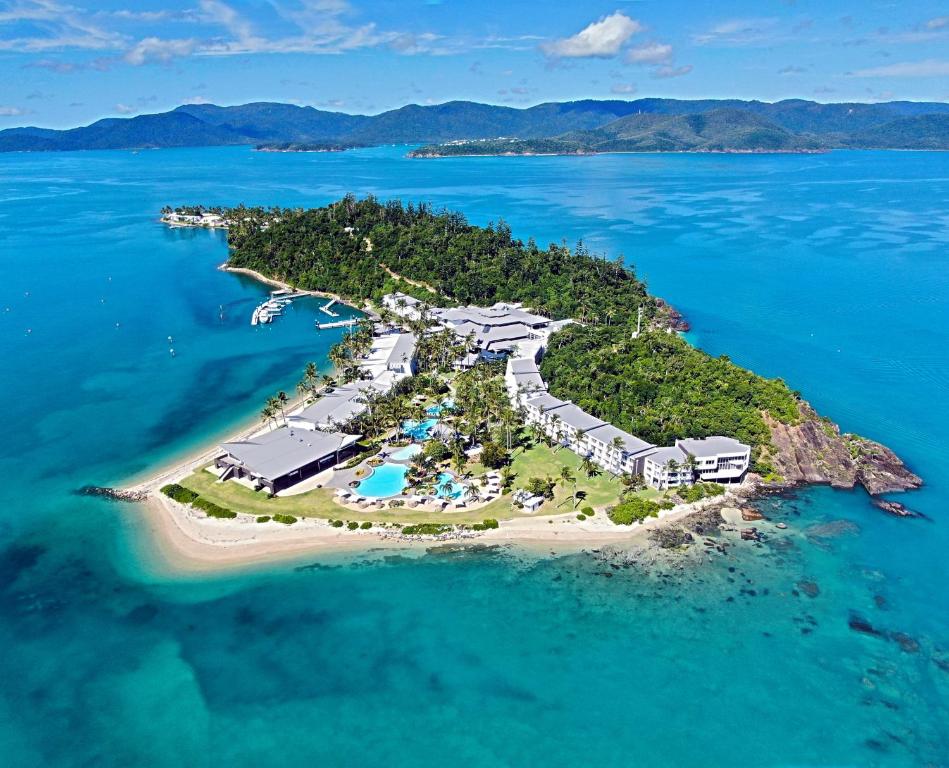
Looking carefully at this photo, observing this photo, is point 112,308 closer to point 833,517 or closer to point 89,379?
point 89,379

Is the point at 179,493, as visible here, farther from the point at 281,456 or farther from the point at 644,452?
the point at 644,452

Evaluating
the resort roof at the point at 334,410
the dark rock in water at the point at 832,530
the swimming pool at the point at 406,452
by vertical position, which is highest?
the resort roof at the point at 334,410

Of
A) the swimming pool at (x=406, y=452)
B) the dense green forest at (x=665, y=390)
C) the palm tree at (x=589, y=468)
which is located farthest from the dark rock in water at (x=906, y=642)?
the swimming pool at (x=406, y=452)

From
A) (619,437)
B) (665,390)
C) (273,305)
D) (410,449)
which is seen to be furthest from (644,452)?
(273,305)

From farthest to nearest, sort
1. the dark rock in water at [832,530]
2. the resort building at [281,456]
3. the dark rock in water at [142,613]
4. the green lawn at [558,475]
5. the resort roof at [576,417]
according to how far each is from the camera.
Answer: the resort roof at [576,417] < the resort building at [281,456] < the green lawn at [558,475] < the dark rock in water at [832,530] < the dark rock in water at [142,613]

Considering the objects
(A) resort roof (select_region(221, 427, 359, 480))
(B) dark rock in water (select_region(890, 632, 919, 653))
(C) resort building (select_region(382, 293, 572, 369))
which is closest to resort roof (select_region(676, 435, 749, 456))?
(B) dark rock in water (select_region(890, 632, 919, 653))

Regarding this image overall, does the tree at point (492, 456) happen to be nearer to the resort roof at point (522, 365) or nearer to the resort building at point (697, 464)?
the resort building at point (697, 464)
